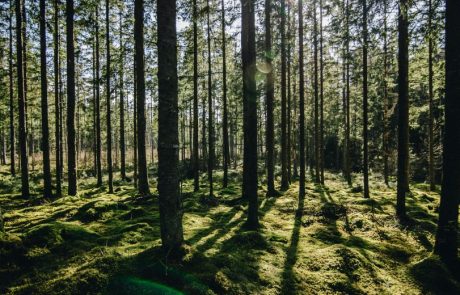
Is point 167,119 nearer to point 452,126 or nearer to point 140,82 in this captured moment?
point 452,126

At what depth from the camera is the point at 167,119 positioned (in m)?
5.36

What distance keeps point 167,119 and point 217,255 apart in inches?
130

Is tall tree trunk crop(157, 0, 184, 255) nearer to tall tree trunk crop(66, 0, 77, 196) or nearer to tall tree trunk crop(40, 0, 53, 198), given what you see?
tall tree trunk crop(66, 0, 77, 196)

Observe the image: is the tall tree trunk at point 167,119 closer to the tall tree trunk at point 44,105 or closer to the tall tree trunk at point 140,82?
the tall tree trunk at point 140,82

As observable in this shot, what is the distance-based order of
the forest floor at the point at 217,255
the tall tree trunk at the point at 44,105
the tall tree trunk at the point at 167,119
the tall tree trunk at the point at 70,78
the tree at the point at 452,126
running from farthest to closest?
1. the tall tree trunk at the point at 44,105
2. the tall tree trunk at the point at 70,78
3. the tree at the point at 452,126
4. the tall tree trunk at the point at 167,119
5. the forest floor at the point at 217,255

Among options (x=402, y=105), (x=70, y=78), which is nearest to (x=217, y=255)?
(x=402, y=105)

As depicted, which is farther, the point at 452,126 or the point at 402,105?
the point at 402,105

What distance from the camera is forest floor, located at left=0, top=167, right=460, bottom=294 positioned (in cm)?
486

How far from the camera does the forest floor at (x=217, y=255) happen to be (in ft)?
15.9

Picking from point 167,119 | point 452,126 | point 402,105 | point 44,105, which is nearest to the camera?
point 167,119

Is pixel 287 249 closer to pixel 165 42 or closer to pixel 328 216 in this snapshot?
pixel 328 216

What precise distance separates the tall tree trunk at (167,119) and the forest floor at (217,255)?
0.94 meters

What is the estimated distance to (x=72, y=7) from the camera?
1308cm

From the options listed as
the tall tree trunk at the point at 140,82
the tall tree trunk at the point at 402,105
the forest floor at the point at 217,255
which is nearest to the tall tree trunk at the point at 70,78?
the tall tree trunk at the point at 140,82
